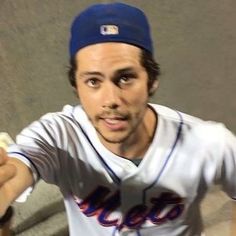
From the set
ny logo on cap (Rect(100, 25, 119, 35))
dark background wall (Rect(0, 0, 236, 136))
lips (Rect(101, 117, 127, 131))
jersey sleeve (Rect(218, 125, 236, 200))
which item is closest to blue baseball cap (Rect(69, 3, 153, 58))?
ny logo on cap (Rect(100, 25, 119, 35))

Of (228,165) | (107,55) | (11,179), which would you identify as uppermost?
(107,55)

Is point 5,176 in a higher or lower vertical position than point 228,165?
higher

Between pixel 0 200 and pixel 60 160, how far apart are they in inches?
9.4

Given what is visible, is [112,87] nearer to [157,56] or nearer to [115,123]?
[115,123]

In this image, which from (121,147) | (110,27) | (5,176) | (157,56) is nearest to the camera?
(5,176)

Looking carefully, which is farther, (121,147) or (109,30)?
(121,147)

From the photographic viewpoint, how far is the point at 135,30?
882 millimetres

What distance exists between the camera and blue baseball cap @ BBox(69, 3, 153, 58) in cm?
87

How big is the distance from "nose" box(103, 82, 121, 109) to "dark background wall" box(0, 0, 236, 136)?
1.53 feet

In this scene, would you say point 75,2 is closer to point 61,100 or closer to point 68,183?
point 61,100

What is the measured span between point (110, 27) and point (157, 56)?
57cm

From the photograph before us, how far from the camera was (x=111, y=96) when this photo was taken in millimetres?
877

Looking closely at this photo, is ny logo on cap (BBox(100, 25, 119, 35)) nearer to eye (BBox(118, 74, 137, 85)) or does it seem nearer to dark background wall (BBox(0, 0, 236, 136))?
eye (BBox(118, 74, 137, 85))

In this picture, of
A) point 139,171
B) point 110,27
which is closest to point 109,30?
point 110,27
